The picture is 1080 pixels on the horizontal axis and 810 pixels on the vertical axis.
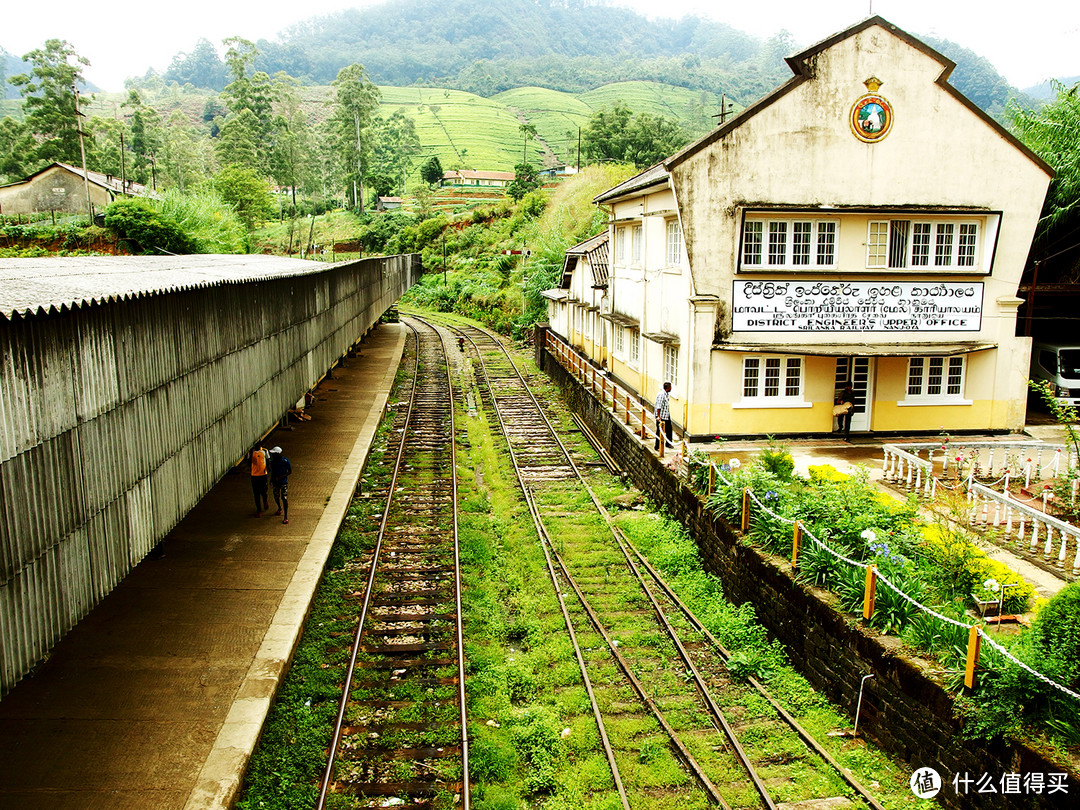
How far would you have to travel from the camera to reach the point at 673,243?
19.5m

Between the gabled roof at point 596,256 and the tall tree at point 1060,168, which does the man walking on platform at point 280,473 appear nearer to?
the gabled roof at point 596,256

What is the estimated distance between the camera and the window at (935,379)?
18.5m

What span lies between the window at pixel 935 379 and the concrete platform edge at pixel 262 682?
13493 mm

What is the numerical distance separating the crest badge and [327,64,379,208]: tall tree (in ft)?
278

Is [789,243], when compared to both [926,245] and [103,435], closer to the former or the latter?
[926,245]

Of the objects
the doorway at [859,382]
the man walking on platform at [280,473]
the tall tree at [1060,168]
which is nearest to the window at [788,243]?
the doorway at [859,382]

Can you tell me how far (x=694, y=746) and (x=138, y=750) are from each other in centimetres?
602

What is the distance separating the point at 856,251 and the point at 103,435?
16086 mm

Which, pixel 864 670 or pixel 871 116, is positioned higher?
pixel 871 116

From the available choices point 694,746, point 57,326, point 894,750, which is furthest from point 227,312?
point 894,750

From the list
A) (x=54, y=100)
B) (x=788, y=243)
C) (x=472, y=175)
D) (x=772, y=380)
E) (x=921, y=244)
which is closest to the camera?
(x=788, y=243)

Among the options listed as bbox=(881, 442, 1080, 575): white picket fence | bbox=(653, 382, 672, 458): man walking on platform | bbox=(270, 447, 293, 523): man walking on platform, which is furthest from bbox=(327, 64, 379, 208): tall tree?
bbox=(881, 442, 1080, 575): white picket fence

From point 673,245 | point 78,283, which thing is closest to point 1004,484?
Answer: point 673,245

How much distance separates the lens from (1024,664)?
22.3 feet
